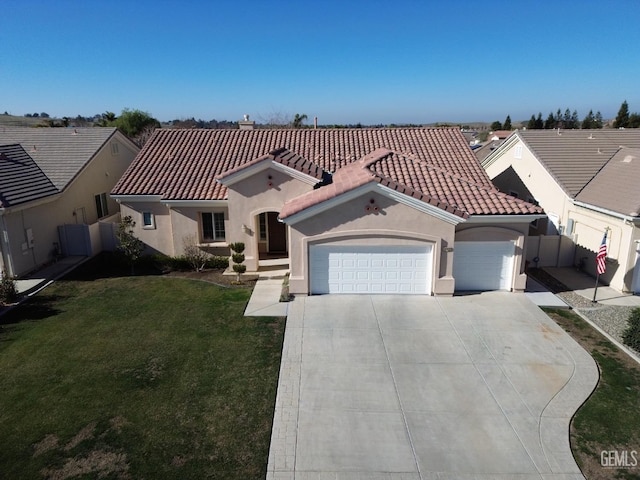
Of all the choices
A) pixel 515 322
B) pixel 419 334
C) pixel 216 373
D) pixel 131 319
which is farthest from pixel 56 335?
pixel 515 322

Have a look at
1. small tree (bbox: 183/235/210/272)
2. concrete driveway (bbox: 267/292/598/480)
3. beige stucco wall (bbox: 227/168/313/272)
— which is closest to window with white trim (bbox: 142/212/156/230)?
small tree (bbox: 183/235/210/272)

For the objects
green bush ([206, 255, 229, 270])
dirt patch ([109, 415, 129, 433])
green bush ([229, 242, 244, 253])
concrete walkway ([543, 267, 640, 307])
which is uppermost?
green bush ([229, 242, 244, 253])

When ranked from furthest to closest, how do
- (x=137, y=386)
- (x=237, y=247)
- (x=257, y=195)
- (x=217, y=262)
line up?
1. (x=217, y=262)
2. (x=257, y=195)
3. (x=237, y=247)
4. (x=137, y=386)

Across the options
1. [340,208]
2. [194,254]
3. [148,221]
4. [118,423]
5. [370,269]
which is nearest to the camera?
[118,423]

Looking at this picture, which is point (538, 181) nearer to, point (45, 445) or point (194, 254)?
point (194, 254)

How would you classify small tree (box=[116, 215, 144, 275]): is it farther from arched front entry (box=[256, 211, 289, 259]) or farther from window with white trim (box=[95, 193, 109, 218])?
window with white trim (box=[95, 193, 109, 218])

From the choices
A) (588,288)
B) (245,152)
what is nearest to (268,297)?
(245,152)
